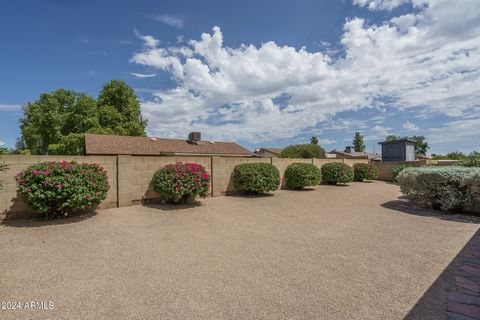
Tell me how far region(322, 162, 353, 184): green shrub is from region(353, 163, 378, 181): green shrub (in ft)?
7.30

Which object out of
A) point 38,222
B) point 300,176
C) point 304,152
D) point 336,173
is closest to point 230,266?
point 38,222

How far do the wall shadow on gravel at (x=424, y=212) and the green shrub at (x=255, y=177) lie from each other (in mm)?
4345

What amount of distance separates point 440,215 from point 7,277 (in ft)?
33.0

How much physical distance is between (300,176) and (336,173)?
340cm

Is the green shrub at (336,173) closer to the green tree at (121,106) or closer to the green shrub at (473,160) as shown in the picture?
the green shrub at (473,160)

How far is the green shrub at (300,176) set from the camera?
12.8 m

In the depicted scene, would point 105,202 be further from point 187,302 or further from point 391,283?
point 391,283

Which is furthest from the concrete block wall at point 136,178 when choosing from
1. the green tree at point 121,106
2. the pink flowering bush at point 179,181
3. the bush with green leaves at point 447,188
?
the green tree at point 121,106

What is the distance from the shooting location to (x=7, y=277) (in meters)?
3.33

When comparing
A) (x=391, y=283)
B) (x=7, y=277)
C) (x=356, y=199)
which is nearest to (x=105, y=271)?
(x=7, y=277)

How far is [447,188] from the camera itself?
7.79 meters

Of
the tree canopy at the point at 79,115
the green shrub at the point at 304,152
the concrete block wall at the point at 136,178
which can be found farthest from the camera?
the green shrub at the point at 304,152

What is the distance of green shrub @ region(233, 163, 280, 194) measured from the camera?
10.6 meters

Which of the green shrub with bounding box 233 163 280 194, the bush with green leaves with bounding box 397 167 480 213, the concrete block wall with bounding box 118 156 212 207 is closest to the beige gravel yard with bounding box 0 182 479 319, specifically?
the bush with green leaves with bounding box 397 167 480 213
